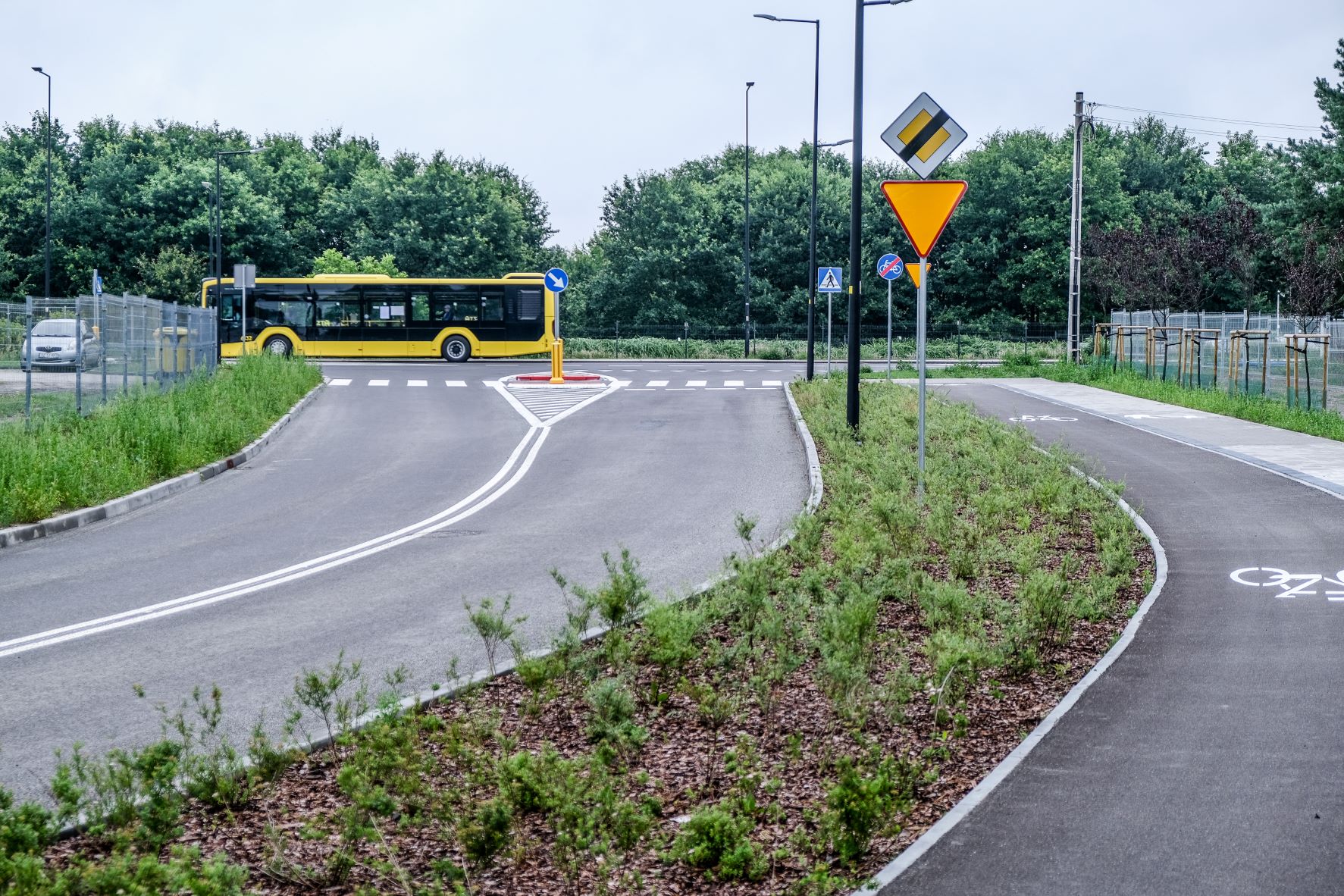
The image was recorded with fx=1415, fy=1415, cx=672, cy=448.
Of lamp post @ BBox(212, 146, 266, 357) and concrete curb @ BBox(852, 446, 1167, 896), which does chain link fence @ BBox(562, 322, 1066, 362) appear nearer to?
lamp post @ BBox(212, 146, 266, 357)

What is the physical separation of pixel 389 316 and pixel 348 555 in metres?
34.4

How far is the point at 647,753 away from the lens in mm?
6473

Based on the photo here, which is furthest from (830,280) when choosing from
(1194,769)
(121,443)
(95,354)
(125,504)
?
(1194,769)

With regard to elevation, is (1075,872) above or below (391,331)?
below

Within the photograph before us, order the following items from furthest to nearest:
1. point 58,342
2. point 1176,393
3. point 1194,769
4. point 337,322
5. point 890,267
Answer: point 337,322, point 890,267, point 58,342, point 1176,393, point 1194,769

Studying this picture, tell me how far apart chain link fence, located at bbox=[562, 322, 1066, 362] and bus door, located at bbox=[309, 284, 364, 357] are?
1189cm

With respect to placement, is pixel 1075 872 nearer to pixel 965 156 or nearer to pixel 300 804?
pixel 300 804

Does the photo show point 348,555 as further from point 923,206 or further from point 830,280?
point 830,280

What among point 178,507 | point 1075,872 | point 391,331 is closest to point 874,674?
point 1075,872

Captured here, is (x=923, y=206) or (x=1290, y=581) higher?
(x=923, y=206)

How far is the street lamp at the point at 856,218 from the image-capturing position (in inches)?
709

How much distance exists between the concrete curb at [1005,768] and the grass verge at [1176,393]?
14.2m

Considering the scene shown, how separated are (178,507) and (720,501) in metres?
5.96

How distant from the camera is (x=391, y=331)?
150 feet
